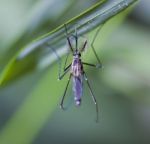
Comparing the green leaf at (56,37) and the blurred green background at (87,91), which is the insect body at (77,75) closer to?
the blurred green background at (87,91)

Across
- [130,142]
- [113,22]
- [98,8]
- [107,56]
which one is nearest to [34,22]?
[113,22]

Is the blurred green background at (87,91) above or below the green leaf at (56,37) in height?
above

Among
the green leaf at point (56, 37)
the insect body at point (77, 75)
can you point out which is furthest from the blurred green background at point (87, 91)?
the green leaf at point (56, 37)

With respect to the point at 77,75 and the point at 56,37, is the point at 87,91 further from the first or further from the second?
the point at 56,37

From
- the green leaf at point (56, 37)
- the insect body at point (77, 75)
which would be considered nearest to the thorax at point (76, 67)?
the insect body at point (77, 75)

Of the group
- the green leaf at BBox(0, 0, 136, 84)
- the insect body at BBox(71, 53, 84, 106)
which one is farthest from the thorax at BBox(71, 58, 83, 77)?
the green leaf at BBox(0, 0, 136, 84)

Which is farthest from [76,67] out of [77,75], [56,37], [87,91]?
[87,91]

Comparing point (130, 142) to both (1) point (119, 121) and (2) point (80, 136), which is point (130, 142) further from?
Answer: (2) point (80, 136)

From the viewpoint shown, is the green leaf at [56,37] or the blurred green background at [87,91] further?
the blurred green background at [87,91]

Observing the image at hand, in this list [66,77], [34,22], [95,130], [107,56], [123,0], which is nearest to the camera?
[123,0]
